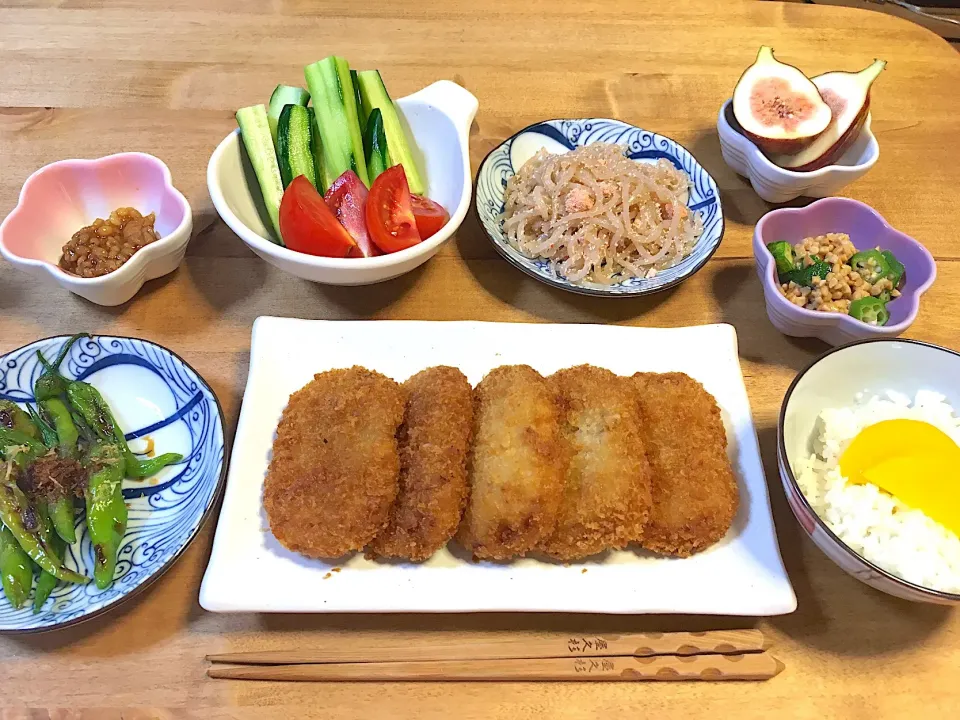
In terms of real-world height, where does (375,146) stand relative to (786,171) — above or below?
above

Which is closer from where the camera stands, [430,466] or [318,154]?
[430,466]

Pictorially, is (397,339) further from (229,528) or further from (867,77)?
(867,77)

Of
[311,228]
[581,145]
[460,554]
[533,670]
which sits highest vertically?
[311,228]

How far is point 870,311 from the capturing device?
8.57 feet

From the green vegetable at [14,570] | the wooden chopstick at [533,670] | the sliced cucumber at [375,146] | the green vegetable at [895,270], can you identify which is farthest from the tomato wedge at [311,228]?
the green vegetable at [895,270]

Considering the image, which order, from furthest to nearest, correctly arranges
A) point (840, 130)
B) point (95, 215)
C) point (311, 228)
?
point (840, 130), point (95, 215), point (311, 228)

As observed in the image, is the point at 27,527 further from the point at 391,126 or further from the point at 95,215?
the point at 391,126

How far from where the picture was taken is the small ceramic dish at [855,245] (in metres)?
2.57

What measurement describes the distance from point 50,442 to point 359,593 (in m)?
1.21

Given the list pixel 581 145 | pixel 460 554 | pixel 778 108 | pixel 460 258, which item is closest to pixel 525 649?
pixel 460 554

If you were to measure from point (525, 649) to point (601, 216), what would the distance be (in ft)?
5.75

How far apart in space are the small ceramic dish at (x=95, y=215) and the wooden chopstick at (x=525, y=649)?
1.44 meters

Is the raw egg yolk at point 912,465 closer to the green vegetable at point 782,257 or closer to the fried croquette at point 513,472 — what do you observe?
the green vegetable at point 782,257

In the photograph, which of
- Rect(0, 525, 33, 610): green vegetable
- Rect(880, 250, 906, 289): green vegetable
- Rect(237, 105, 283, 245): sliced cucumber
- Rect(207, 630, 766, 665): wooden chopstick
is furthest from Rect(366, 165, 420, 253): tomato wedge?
Rect(880, 250, 906, 289): green vegetable
